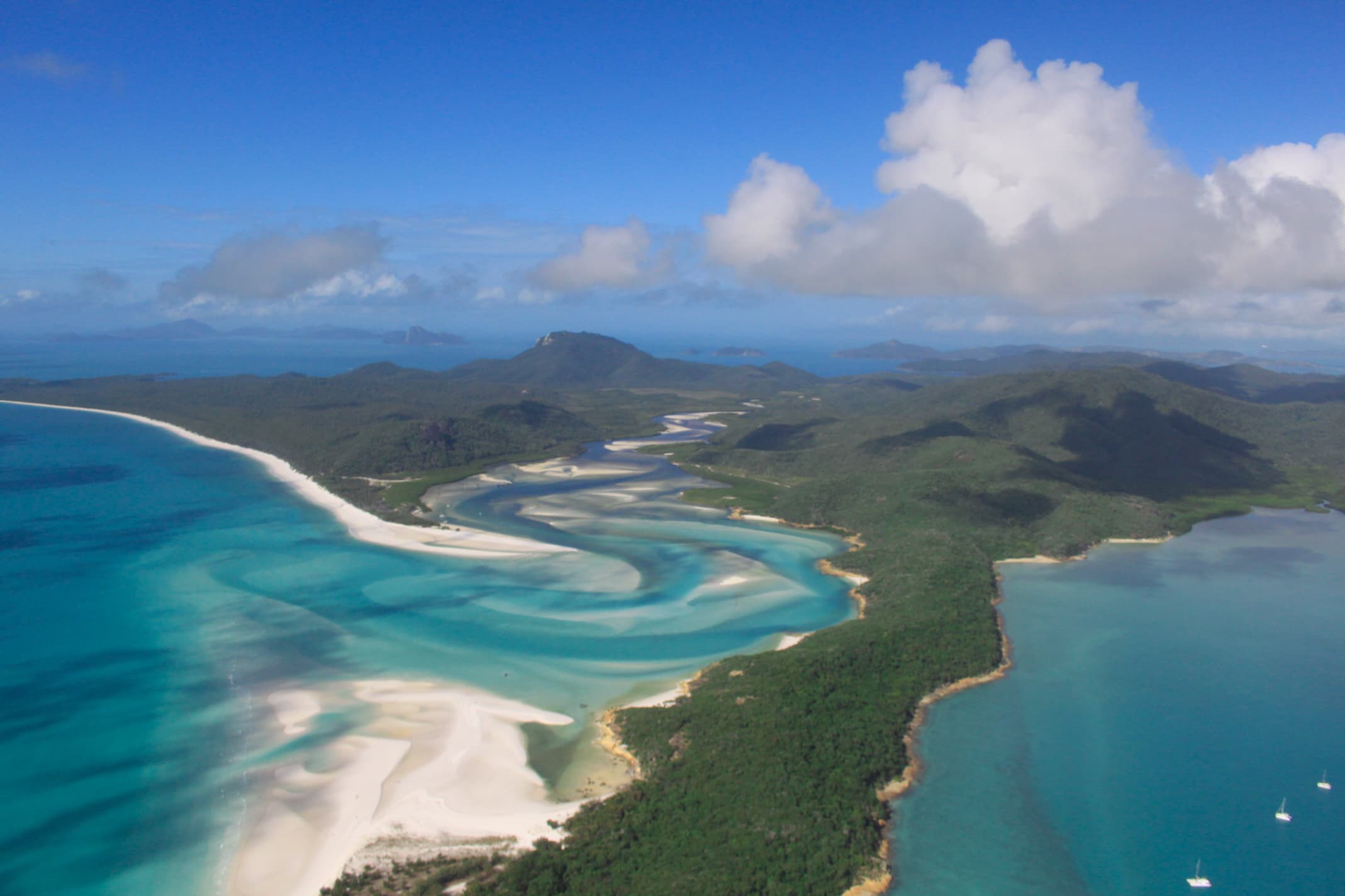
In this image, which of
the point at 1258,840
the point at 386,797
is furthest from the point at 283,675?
the point at 1258,840

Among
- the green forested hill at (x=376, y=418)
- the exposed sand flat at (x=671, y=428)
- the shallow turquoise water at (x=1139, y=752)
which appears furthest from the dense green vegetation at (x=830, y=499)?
the exposed sand flat at (x=671, y=428)

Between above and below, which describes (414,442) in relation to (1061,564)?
above

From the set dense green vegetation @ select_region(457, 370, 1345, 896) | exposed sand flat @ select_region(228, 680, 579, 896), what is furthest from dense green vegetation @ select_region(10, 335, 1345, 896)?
exposed sand flat @ select_region(228, 680, 579, 896)

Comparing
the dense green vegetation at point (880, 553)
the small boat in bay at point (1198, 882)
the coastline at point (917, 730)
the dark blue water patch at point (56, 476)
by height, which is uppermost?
the dark blue water patch at point (56, 476)

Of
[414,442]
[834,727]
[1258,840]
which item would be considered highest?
[414,442]

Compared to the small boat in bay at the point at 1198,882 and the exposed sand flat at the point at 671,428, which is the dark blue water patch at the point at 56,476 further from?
the small boat in bay at the point at 1198,882

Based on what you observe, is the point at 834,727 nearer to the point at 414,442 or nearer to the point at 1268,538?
the point at 1268,538

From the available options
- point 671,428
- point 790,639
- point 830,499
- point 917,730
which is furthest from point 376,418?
point 917,730

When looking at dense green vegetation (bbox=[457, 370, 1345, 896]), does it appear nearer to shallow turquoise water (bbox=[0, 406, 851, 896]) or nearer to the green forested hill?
shallow turquoise water (bbox=[0, 406, 851, 896])
